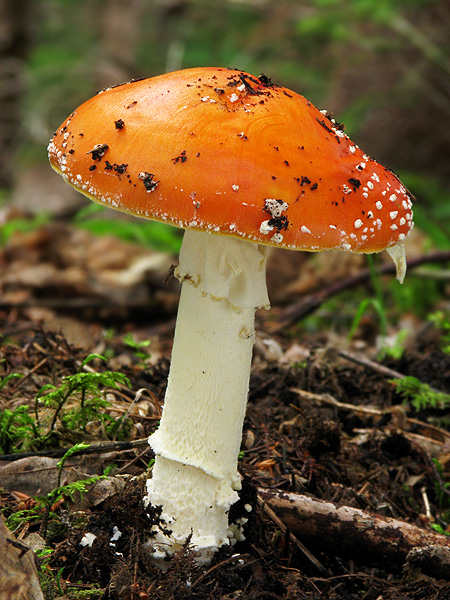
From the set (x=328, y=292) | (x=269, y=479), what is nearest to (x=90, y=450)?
(x=269, y=479)

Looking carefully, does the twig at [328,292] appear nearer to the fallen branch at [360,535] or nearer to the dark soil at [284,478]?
the dark soil at [284,478]

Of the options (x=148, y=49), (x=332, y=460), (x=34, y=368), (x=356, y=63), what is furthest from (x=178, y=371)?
(x=148, y=49)

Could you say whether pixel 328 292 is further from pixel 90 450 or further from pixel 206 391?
pixel 90 450

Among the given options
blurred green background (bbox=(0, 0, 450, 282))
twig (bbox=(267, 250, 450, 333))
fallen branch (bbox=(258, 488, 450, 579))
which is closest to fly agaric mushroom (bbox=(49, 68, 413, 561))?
fallen branch (bbox=(258, 488, 450, 579))

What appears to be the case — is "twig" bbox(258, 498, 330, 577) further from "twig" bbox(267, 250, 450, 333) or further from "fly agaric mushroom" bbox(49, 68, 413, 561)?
"twig" bbox(267, 250, 450, 333)

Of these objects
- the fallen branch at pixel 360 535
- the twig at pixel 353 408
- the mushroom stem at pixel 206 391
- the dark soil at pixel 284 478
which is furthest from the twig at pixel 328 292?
the mushroom stem at pixel 206 391

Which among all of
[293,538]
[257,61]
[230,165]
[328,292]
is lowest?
[293,538]

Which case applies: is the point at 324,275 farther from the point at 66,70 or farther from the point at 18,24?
the point at 66,70
